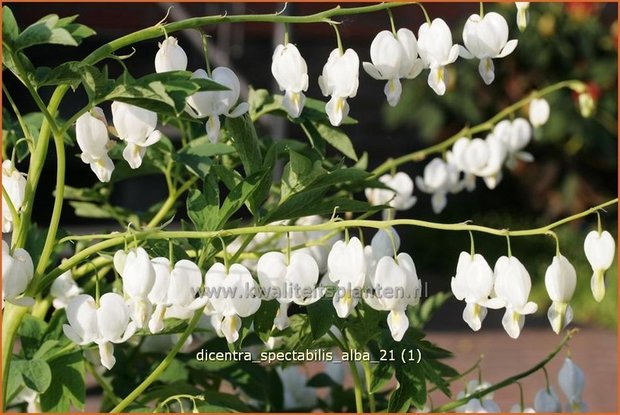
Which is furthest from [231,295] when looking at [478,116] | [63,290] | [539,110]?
[478,116]

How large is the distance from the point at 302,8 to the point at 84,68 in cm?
844

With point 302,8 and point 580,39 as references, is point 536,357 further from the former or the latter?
point 302,8

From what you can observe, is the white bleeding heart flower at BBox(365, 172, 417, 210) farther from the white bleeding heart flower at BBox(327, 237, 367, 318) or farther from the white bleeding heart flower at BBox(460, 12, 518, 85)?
the white bleeding heart flower at BBox(327, 237, 367, 318)

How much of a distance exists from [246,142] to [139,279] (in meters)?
0.19

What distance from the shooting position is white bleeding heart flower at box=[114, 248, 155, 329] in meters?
0.86

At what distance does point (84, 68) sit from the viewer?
0.82 meters

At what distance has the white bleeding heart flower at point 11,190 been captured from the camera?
95 centimetres

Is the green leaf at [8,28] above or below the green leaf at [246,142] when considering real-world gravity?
above

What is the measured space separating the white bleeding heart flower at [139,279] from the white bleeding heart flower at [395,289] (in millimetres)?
204

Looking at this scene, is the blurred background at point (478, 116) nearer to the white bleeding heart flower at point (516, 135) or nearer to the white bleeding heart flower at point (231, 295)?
the white bleeding heart flower at point (516, 135)

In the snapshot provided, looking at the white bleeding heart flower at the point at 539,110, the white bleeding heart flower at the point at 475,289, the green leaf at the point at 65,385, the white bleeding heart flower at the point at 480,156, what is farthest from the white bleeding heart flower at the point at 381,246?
the white bleeding heart flower at the point at 539,110

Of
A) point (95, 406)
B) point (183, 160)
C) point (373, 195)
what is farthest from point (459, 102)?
point (183, 160)

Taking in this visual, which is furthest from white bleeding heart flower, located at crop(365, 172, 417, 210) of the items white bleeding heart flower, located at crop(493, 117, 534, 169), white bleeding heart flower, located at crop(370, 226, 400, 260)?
white bleeding heart flower, located at crop(370, 226, 400, 260)

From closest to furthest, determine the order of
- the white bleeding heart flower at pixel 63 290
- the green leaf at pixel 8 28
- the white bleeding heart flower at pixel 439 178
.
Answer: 1. the green leaf at pixel 8 28
2. the white bleeding heart flower at pixel 63 290
3. the white bleeding heart flower at pixel 439 178
